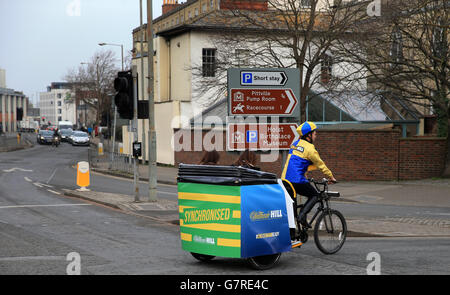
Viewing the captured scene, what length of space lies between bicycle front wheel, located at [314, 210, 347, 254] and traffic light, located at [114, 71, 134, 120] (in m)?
7.93

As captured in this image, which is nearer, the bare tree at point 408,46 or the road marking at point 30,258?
the road marking at point 30,258

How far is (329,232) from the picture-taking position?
900 cm

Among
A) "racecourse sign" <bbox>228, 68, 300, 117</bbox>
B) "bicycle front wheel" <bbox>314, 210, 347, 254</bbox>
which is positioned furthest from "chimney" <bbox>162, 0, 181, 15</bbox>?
"bicycle front wheel" <bbox>314, 210, 347, 254</bbox>

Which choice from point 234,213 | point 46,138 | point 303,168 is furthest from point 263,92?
point 46,138

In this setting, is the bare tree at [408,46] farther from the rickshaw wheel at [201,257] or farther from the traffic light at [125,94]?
the rickshaw wheel at [201,257]

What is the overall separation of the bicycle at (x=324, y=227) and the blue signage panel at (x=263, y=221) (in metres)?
0.61

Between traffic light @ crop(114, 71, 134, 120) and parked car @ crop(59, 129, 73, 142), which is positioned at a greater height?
traffic light @ crop(114, 71, 134, 120)

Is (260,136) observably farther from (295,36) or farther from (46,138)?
(46,138)

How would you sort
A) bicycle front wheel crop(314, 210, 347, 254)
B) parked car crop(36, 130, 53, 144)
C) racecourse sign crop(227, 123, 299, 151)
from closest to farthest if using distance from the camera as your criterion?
bicycle front wheel crop(314, 210, 347, 254) < racecourse sign crop(227, 123, 299, 151) < parked car crop(36, 130, 53, 144)

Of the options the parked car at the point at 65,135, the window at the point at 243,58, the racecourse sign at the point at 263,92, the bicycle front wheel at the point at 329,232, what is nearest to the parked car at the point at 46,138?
the parked car at the point at 65,135

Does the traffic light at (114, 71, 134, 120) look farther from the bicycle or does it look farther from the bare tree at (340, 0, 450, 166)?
the bare tree at (340, 0, 450, 166)

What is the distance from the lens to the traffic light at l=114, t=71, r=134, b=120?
1570 centimetres

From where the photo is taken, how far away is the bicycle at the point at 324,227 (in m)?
8.66

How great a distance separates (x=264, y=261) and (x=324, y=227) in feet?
4.58
